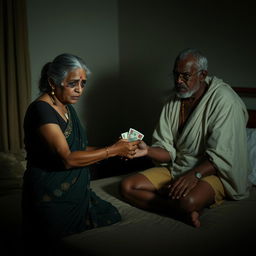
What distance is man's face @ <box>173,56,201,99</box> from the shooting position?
2.72m

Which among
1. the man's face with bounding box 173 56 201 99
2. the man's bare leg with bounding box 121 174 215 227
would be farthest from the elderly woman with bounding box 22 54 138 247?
the man's face with bounding box 173 56 201 99

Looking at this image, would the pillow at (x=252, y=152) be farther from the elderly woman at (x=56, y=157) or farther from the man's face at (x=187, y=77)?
the elderly woman at (x=56, y=157)

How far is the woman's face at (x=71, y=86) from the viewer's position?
2074mm

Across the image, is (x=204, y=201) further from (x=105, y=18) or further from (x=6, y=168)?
(x=105, y=18)

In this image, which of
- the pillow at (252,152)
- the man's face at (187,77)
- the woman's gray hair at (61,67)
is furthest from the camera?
the pillow at (252,152)

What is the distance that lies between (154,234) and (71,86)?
2.98ft

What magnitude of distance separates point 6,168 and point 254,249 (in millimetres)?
2042

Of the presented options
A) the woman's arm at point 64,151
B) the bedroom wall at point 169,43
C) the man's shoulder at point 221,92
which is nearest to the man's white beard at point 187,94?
the man's shoulder at point 221,92

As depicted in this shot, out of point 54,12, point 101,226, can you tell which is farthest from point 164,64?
point 101,226

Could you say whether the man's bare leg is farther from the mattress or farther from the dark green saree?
the dark green saree

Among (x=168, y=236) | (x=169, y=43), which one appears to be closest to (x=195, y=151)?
(x=168, y=236)

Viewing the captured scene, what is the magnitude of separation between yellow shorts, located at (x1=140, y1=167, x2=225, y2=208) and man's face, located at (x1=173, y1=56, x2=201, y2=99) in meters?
0.57

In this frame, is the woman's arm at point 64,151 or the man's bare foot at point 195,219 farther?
the man's bare foot at point 195,219

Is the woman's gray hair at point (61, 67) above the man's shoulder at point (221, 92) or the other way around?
above
